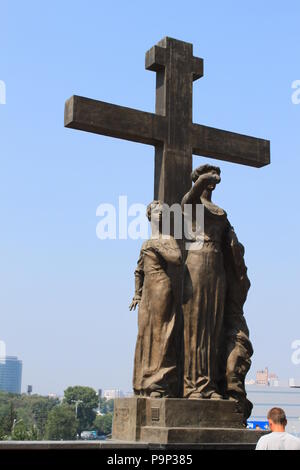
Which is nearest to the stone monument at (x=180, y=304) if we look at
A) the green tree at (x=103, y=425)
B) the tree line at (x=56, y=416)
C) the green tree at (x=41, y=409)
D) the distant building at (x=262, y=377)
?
the tree line at (x=56, y=416)

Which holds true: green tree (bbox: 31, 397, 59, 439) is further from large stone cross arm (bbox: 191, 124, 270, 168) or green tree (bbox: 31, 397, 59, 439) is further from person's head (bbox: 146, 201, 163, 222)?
person's head (bbox: 146, 201, 163, 222)

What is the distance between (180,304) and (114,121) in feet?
8.21

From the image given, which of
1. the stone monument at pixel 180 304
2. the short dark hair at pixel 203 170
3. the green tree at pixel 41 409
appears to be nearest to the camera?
the stone monument at pixel 180 304

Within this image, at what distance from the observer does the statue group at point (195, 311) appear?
7996 millimetres

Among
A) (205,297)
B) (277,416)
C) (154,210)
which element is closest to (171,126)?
(154,210)

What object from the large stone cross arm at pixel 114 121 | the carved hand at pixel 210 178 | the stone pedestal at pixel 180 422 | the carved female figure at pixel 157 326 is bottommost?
the stone pedestal at pixel 180 422

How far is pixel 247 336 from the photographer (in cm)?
857

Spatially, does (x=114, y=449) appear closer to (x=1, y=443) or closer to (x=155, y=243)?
(x=1, y=443)

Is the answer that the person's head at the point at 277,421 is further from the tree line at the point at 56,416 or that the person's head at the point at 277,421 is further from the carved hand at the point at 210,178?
the tree line at the point at 56,416

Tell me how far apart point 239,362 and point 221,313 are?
0.65 m

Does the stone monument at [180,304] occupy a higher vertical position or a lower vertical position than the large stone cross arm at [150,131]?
lower

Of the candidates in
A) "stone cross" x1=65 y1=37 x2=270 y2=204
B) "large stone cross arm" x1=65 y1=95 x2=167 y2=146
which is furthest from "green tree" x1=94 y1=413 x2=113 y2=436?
"large stone cross arm" x1=65 y1=95 x2=167 y2=146

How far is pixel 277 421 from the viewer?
4867 millimetres

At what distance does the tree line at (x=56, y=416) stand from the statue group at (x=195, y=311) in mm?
45239
